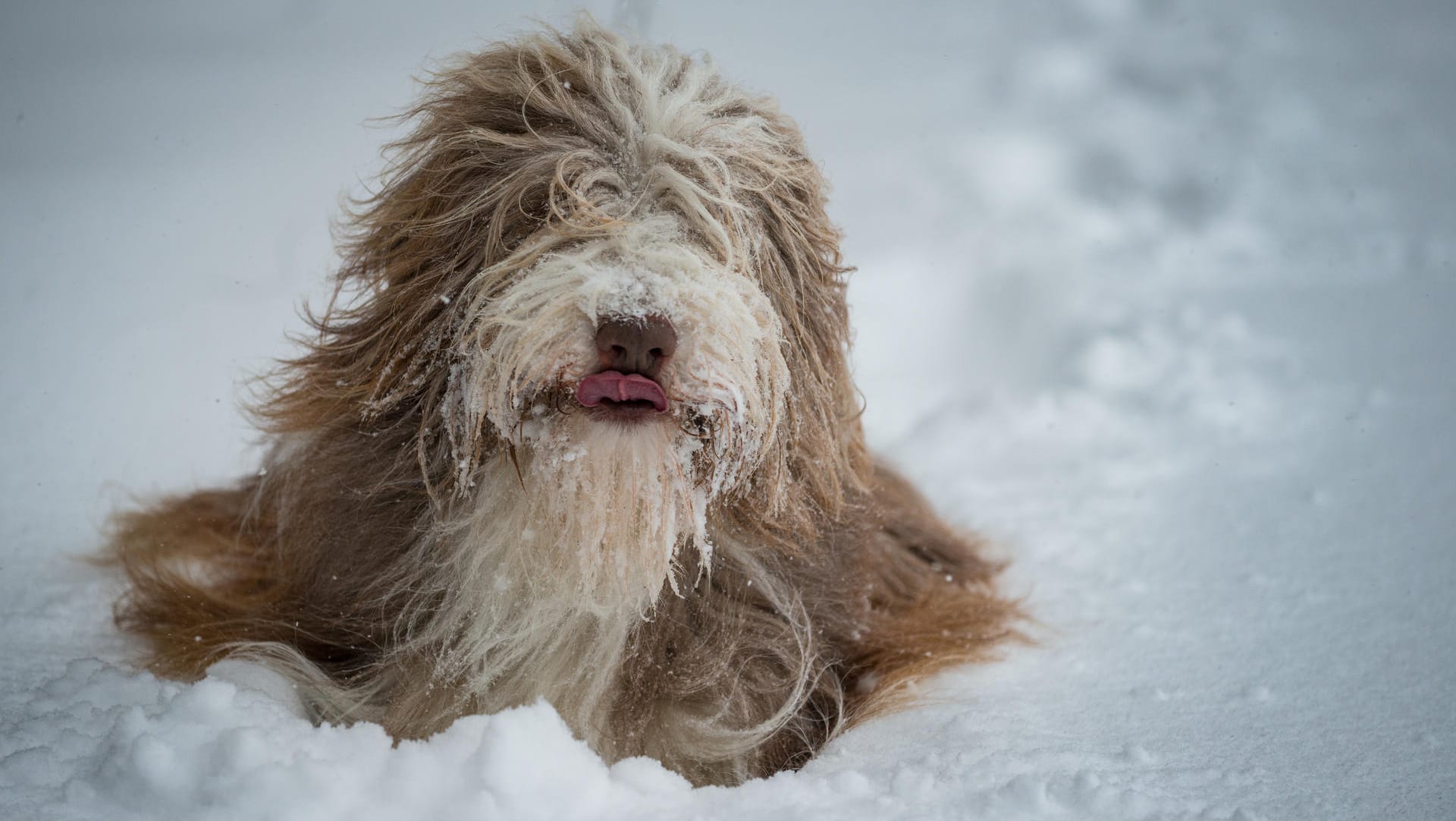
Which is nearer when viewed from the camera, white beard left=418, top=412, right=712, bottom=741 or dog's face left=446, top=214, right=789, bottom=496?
dog's face left=446, top=214, right=789, bottom=496

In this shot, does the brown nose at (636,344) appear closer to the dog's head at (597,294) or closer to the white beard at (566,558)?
the dog's head at (597,294)

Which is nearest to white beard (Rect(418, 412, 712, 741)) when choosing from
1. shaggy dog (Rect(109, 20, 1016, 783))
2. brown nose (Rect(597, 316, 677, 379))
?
shaggy dog (Rect(109, 20, 1016, 783))

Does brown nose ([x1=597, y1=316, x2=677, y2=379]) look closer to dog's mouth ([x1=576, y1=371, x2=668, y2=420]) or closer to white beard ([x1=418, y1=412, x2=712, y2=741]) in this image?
dog's mouth ([x1=576, y1=371, x2=668, y2=420])

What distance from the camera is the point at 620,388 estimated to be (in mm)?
1967

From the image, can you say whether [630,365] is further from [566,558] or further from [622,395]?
[566,558]

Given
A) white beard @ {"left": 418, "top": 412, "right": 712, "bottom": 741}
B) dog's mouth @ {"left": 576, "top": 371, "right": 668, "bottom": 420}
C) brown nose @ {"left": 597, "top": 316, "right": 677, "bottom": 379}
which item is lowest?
white beard @ {"left": 418, "top": 412, "right": 712, "bottom": 741}

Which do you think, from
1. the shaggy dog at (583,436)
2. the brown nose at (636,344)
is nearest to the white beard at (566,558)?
the shaggy dog at (583,436)

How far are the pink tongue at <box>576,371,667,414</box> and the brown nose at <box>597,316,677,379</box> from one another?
0.6 inches

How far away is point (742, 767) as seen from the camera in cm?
242

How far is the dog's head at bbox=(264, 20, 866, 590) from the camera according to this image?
2.02 meters

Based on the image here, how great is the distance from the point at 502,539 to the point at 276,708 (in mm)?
560

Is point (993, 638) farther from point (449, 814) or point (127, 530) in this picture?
point (127, 530)

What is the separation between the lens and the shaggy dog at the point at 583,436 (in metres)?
2.08


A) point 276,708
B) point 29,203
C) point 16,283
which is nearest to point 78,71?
point 29,203
